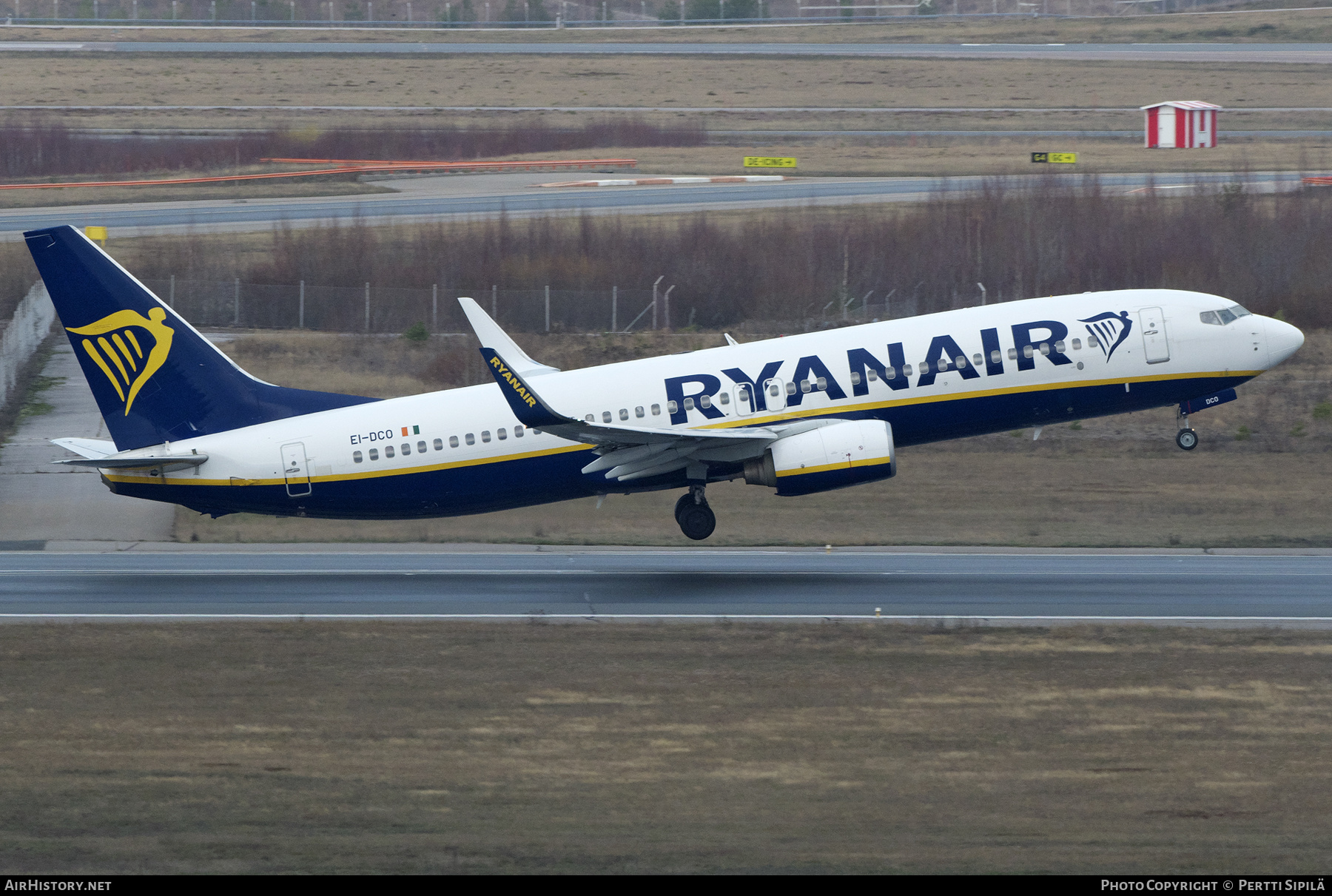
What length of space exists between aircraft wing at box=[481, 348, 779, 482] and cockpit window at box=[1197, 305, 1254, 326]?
10343 mm

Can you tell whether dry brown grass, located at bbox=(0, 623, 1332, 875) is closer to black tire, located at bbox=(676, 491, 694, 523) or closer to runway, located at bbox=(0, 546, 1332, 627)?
runway, located at bbox=(0, 546, 1332, 627)

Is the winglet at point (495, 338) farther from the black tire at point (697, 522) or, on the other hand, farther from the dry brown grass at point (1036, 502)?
the dry brown grass at point (1036, 502)

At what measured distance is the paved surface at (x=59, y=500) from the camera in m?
38.8

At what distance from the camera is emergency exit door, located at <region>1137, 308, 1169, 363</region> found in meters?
32.9

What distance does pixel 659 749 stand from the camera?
2042 centimetres

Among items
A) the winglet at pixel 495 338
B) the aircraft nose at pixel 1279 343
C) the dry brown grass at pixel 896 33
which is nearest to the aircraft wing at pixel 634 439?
the winglet at pixel 495 338

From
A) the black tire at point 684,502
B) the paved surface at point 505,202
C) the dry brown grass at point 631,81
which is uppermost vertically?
the dry brown grass at point 631,81

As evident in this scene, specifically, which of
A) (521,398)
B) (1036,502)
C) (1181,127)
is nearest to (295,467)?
(521,398)

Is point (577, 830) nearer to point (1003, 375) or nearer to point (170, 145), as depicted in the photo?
point (1003, 375)

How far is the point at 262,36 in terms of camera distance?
417ft

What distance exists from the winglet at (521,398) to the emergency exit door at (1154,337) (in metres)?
13.2

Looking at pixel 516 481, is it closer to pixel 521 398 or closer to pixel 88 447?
pixel 521 398

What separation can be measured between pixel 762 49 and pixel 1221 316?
94280 millimetres

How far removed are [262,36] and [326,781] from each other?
119m
